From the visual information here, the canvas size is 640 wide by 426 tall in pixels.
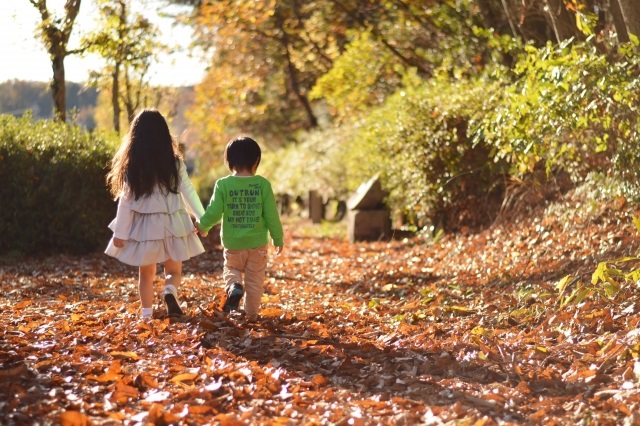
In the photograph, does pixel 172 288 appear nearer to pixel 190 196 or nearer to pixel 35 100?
pixel 190 196

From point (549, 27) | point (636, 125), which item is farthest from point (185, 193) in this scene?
point (549, 27)

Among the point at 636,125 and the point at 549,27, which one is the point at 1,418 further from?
the point at 549,27

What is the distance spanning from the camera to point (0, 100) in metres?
11.3

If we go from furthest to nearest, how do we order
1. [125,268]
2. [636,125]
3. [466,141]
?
[466,141] → [125,268] → [636,125]

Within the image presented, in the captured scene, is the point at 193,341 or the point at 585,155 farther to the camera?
the point at 585,155

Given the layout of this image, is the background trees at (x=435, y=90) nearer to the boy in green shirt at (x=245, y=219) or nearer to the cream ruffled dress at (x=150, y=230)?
the boy in green shirt at (x=245, y=219)

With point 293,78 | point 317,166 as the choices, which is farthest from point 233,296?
point 293,78

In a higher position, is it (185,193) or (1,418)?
(185,193)

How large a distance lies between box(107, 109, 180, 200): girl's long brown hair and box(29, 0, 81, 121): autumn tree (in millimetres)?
5653

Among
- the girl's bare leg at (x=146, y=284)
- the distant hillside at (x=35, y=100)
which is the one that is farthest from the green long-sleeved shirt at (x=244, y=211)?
the distant hillside at (x=35, y=100)

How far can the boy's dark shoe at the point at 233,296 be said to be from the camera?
21.4 feet

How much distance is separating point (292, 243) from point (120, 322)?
7.75 metres

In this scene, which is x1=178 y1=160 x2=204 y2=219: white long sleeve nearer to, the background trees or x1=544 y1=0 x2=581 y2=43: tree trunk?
the background trees

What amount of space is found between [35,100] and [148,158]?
21.0 feet
